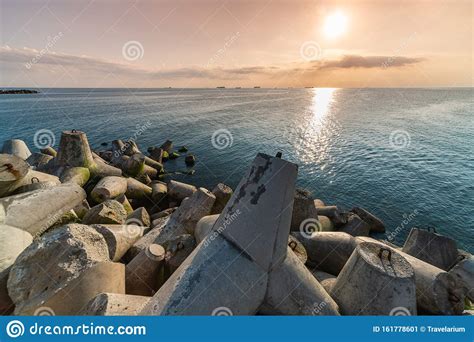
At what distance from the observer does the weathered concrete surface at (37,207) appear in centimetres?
691

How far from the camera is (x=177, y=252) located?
621cm

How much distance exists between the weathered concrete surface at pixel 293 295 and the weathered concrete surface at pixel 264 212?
228mm

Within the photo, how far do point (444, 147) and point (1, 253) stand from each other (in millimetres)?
37174

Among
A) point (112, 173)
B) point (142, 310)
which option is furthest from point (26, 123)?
point (142, 310)

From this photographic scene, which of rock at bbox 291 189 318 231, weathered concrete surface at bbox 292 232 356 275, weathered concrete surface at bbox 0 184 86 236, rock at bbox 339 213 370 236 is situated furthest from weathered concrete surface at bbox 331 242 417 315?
weathered concrete surface at bbox 0 184 86 236

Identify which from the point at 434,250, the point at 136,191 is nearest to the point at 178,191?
the point at 136,191

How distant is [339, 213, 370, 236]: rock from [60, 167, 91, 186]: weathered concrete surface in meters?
12.3

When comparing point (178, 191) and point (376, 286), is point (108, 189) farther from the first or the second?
point (376, 286)

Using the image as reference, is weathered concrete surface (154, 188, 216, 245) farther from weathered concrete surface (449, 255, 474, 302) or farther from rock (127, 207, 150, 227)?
weathered concrete surface (449, 255, 474, 302)

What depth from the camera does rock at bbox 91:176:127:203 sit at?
1148 centimetres

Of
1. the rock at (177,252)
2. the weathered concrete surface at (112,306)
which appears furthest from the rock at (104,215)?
the weathered concrete surface at (112,306)

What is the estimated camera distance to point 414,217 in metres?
14.8

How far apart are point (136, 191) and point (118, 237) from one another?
7040 millimetres

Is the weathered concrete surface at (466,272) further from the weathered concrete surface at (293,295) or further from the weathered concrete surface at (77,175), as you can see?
the weathered concrete surface at (77,175)
